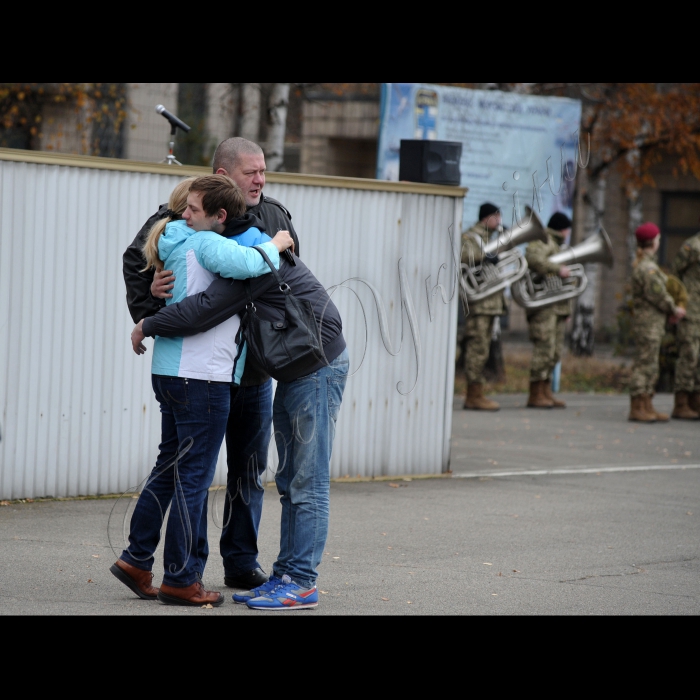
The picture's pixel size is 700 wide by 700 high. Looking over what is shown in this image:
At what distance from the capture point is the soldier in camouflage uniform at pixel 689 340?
46.3 feet

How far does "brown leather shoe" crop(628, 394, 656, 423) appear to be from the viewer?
44.9 ft

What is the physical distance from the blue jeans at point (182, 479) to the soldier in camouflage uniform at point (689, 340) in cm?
982

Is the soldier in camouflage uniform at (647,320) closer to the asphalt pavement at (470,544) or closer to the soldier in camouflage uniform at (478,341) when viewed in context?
the soldier in camouflage uniform at (478,341)

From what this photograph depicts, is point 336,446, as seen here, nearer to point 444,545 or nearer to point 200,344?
point 444,545

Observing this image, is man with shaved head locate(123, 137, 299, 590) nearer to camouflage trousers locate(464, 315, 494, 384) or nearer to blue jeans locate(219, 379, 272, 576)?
blue jeans locate(219, 379, 272, 576)

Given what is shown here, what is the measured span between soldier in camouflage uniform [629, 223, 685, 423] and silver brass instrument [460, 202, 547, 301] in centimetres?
116

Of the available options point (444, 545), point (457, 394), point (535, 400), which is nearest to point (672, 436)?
point (535, 400)

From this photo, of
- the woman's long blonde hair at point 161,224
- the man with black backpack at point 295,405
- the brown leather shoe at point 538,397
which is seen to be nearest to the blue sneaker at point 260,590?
the man with black backpack at point 295,405

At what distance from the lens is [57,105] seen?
19141 millimetres

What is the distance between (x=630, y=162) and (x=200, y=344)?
19187mm

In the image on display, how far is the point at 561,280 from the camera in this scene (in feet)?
48.6

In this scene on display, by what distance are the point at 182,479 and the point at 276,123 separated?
935cm

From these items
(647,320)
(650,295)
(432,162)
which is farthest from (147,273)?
(647,320)

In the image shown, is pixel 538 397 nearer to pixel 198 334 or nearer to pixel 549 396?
pixel 549 396
